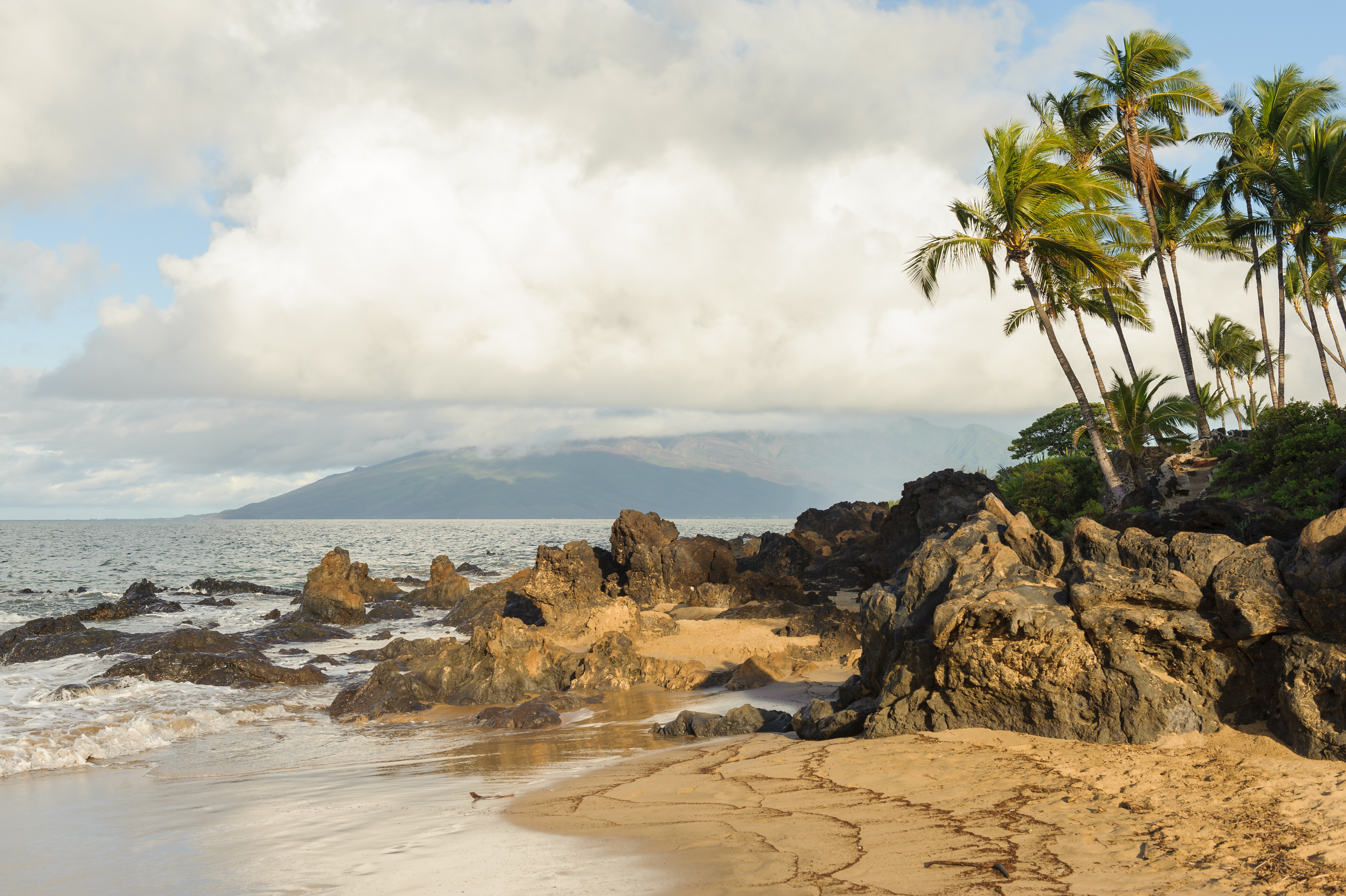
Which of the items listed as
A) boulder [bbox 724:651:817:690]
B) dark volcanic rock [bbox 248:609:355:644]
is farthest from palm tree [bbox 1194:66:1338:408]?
dark volcanic rock [bbox 248:609:355:644]

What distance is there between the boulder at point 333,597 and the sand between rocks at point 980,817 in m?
23.8

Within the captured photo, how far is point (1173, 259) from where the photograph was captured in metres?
29.0

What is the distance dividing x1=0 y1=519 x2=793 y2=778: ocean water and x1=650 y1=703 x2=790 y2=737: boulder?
2.95 m

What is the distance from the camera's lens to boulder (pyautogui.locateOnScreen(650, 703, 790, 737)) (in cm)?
1041

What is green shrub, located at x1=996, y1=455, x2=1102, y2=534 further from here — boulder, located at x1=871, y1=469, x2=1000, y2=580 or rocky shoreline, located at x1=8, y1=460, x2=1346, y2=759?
rocky shoreline, located at x1=8, y1=460, x2=1346, y2=759

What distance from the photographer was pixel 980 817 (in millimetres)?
6082

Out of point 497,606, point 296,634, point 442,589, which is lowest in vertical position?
point 296,634

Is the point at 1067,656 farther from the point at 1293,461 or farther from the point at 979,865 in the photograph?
the point at 1293,461

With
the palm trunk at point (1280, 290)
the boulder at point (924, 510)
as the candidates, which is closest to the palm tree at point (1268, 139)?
the palm trunk at point (1280, 290)

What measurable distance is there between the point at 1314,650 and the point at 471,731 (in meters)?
10.2

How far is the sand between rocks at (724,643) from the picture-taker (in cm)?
1683

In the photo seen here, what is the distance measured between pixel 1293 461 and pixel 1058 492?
30.5 feet

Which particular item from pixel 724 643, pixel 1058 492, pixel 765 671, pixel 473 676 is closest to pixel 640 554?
pixel 724 643

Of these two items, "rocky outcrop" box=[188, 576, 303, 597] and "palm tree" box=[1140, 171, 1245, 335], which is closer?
"palm tree" box=[1140, 171, 1245, 335]
